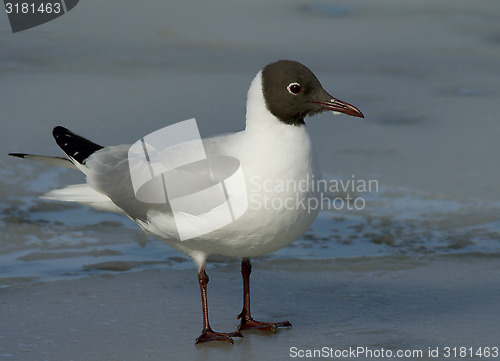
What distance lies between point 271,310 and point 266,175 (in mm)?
978

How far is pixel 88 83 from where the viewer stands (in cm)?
888

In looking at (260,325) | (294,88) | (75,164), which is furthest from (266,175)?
(75,164)

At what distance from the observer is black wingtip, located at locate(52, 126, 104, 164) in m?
5.34

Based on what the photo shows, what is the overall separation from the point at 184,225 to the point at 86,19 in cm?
737

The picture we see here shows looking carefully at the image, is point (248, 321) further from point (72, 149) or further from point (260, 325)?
point (72, 149)

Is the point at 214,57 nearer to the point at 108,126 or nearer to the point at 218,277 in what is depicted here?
the point at 108,126

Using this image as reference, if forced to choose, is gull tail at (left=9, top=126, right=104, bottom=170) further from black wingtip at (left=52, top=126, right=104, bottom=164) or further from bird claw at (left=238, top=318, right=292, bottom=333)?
bird claw at (left=238, top=318, right=292, bottom=333)

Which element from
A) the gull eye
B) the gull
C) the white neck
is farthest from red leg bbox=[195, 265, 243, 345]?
the gull eye

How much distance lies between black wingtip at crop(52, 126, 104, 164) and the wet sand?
818 mm

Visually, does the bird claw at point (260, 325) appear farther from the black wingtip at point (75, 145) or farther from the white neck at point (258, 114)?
the black wingtip at point (75, 145)

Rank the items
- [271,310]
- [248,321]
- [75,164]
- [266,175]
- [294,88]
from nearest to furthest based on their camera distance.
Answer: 1. [266,175]
2. [294,88]
3. [248,321]
4. [271,310]
5. [75,164]

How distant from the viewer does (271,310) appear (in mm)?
4750

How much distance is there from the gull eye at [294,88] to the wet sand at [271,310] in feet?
4.11

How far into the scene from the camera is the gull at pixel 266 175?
4.15m
